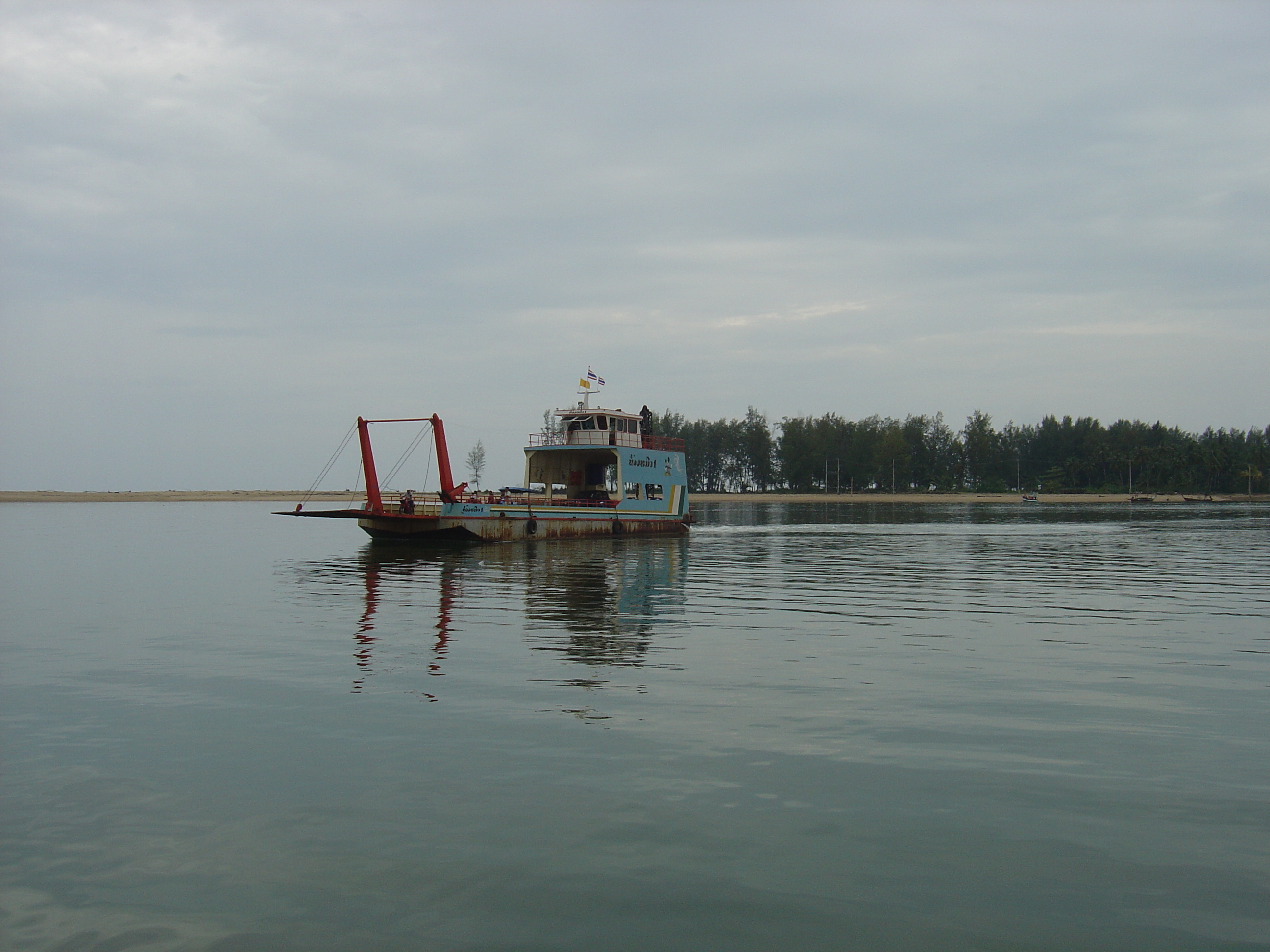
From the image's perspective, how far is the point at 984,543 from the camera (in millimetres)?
45531

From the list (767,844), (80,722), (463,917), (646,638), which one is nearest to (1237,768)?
(767,844)

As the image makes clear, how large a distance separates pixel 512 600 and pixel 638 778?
14.5m

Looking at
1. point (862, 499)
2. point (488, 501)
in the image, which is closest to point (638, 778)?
point (488, 501)

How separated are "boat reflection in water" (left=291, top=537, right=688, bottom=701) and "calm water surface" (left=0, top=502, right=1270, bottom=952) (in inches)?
7.7

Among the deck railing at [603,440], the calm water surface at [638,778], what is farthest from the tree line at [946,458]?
the calm water surface at [638,778]

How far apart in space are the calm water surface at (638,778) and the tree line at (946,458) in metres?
157

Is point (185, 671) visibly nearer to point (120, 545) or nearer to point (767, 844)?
point (767, 844)

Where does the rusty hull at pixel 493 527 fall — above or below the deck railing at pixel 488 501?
below

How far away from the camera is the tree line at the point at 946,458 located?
174125 millimetres

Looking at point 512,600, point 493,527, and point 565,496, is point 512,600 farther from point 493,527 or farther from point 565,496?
point 565,496

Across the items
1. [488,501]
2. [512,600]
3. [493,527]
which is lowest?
[512,600]

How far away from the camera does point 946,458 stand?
182m

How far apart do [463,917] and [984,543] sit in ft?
144

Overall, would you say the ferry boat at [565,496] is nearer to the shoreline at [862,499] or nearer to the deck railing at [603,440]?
the deck railing at [603,440]
